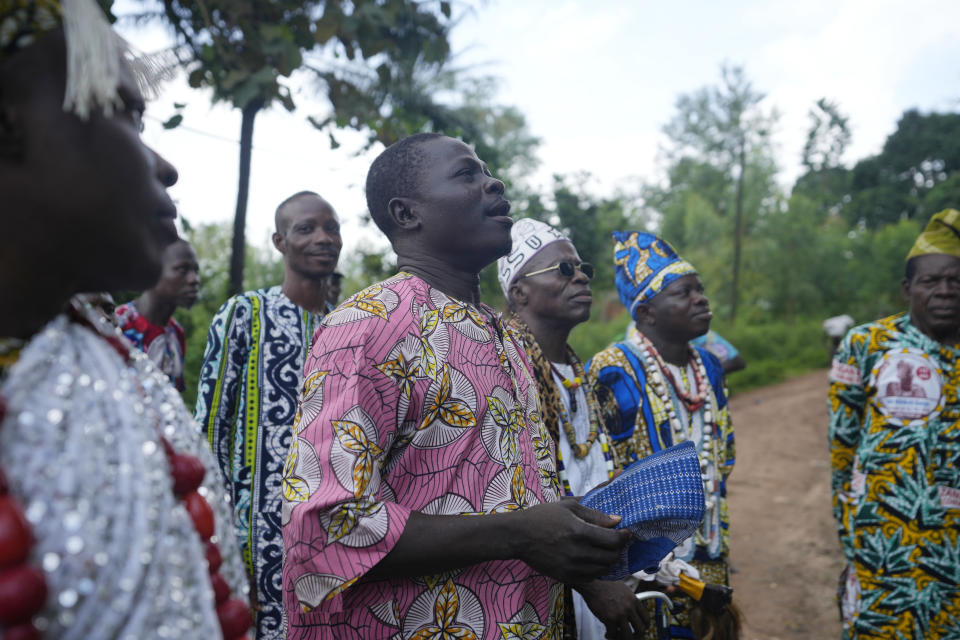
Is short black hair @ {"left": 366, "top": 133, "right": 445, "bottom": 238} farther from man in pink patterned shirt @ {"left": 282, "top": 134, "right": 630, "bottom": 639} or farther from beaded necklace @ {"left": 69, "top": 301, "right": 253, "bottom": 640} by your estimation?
beaded necklace @ {"left": 69, "top": 301, "right": 253, "bottom": 640}

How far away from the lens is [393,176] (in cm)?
215

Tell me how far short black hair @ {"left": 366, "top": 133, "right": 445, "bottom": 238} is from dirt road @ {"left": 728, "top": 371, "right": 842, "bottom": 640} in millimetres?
4734

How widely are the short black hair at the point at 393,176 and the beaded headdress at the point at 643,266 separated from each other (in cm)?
198

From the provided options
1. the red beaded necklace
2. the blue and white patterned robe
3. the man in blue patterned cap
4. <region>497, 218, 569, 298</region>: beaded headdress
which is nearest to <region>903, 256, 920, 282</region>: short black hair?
the man in blue patterned cap

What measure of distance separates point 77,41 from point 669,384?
3.20m

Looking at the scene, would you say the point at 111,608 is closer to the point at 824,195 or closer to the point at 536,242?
the point at 536,242

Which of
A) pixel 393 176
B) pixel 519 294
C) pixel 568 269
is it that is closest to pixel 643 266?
pixel 568 269

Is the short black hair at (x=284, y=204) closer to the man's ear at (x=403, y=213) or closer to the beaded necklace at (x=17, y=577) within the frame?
the man's ear at (x=403, y=213)

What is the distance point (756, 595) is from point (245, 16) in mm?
6042

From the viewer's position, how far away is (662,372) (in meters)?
3.62

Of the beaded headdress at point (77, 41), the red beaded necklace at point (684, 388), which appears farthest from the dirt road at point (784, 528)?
the beaded headdress at point (77, 41)

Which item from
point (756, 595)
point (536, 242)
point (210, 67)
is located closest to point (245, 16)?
point (210, 67)

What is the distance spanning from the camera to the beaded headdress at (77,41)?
33.5 inches

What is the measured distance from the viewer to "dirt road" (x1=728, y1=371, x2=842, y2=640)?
5762 millimetres
